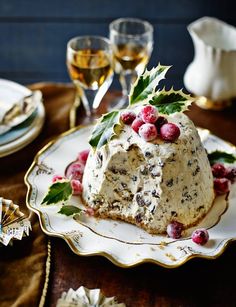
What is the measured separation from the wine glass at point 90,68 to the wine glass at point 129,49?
11 cm

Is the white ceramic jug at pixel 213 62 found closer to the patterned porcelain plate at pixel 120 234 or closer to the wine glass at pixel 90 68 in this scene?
the wine glass at pixel 90 68

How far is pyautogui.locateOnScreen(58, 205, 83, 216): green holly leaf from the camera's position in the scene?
1424mm

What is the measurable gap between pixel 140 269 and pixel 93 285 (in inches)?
4.7

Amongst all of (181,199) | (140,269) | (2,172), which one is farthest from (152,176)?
(2,172)

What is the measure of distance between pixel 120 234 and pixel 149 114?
302 millimetres

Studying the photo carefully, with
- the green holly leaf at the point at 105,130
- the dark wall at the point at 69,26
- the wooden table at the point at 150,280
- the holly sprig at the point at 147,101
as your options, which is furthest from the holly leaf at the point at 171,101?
the dark wall at the point at 69,26

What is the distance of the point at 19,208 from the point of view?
1528 millimetres

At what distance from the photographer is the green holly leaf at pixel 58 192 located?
144 cm

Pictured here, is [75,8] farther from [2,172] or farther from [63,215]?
[63,215]

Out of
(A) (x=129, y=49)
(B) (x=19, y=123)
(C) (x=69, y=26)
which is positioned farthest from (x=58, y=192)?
(C) (x=69, y=26)

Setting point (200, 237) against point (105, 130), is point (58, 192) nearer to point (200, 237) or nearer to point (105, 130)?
point (105, 130)

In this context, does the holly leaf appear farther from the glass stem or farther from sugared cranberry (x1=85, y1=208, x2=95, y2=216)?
the glass stem

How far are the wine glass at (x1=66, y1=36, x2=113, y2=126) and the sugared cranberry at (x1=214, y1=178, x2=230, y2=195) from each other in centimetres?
56

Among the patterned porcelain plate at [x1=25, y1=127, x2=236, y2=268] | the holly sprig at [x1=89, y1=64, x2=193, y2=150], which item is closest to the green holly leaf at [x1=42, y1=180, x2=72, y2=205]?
the patterned porcelain plate at [x1=25, y1=127, x2=236, y2=268]
